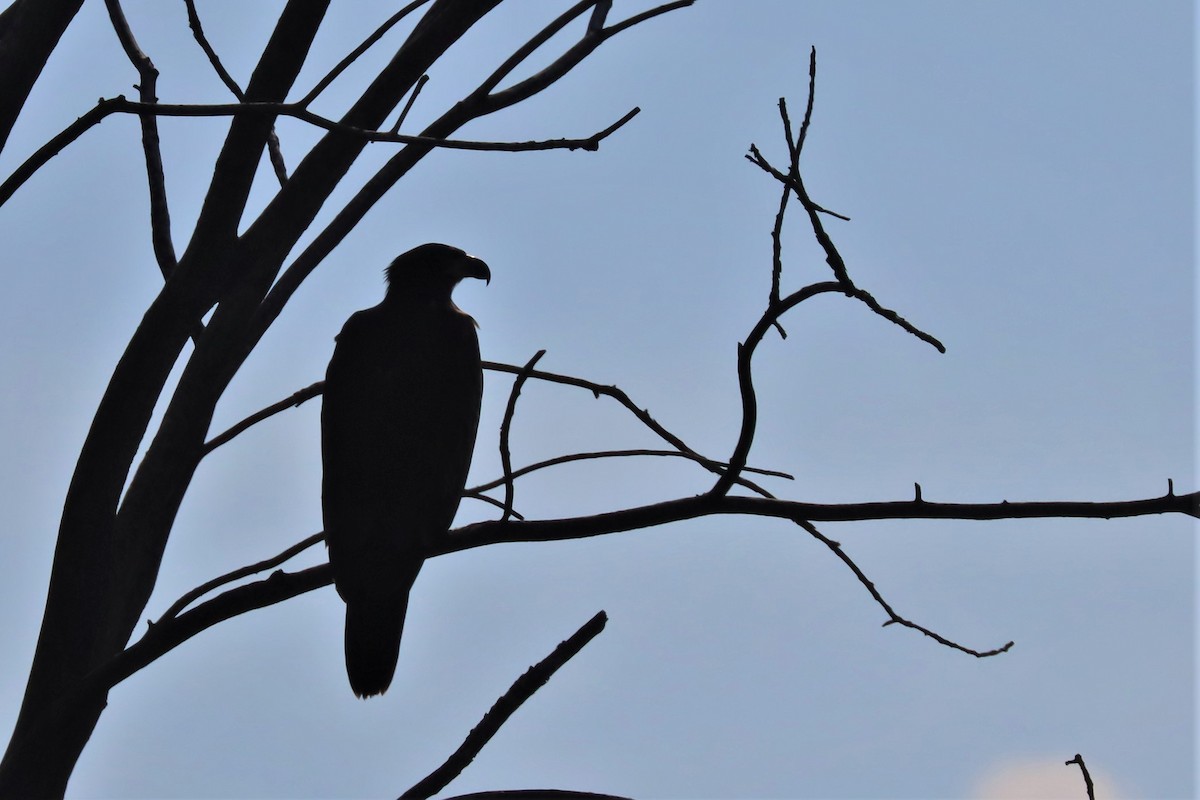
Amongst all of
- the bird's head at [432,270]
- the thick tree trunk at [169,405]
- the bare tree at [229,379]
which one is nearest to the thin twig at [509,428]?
the bare tree at [229,379]

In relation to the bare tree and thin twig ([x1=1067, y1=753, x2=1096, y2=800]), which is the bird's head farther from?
thin twig ([x1=1067, y1=753, x2=1096, y2=800])

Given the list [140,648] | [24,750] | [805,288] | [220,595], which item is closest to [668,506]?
[805,288]

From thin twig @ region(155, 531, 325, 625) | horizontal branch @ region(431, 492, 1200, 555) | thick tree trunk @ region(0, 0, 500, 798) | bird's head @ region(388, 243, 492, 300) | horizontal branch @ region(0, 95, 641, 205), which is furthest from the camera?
bird's head @ region(388, 243, 492, 300)

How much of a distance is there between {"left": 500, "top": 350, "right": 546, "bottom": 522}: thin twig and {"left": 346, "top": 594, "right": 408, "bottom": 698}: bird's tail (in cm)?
152

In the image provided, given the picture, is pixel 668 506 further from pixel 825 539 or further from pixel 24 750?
pixel 24 750

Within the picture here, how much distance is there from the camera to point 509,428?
2818 millimetres

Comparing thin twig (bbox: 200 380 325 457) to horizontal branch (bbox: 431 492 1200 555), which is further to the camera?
thin twig (bbox: 200 380 325 457)

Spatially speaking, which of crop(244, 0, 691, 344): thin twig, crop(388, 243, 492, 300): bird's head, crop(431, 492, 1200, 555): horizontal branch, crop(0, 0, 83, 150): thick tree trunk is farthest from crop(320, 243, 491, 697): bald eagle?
crop(0, 0, 83, 150): thick tree trunk

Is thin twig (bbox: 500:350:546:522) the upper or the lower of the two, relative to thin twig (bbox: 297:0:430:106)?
lower

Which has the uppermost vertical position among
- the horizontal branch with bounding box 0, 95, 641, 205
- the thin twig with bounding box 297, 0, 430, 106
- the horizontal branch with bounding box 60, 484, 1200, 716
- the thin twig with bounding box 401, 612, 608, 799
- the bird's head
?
the bird's head

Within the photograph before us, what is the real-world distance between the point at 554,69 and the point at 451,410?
1.29 metres

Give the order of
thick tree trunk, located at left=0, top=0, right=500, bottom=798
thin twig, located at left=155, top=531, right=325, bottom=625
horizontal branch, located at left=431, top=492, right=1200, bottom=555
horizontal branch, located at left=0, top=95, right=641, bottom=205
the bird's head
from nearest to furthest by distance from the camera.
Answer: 1. horizontal branch, located at left=0, top=95, right=641, bottom=205
2. horizontal branch, located at left=431, top=492, right=1200, bottom=555
3. thick tree trunk, located at left=0, top=0, right=500, bottom=798
4. thin twig, located at left=155, top=531, right=325, bottom=625
5. the bird's head

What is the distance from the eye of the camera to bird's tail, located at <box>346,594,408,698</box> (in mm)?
4270

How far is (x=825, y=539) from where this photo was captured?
3605 millimetres
